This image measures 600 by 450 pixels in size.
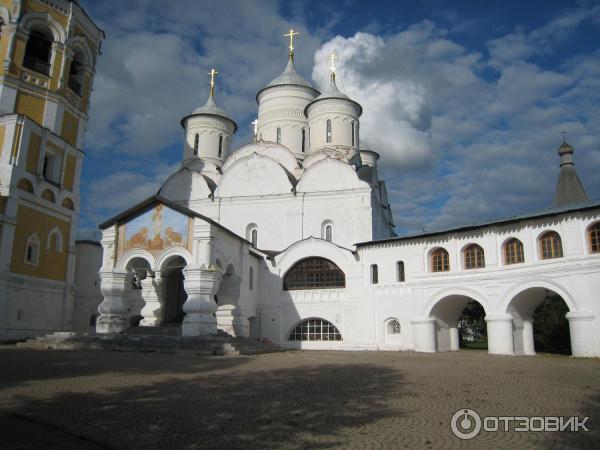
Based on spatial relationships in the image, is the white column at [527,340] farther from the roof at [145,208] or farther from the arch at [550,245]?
the roof at [145,208]

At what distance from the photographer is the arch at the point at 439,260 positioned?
2042 centimetres

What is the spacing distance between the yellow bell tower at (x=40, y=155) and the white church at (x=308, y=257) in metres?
0.49

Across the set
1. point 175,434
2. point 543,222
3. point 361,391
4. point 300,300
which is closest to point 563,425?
point 361,391

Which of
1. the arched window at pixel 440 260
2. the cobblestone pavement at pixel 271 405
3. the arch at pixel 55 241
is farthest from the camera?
the arch at pixel 55 241

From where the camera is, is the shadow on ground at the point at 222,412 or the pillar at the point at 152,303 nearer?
the shadow on ground at the point at 222,412

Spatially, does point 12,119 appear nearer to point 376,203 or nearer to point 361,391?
point 376,203

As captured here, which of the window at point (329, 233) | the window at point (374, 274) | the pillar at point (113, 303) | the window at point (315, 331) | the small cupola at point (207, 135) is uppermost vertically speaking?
the small cupola at point (207, 135)

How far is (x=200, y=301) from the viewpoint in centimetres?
1723

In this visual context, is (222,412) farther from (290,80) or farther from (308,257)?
(290,80)

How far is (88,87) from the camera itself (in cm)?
2573

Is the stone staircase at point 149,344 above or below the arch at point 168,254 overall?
below

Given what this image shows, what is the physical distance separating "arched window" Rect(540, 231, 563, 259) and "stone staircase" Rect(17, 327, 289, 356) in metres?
10.6

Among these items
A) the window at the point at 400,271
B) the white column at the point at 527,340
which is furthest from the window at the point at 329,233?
the white column at the point at 527,340

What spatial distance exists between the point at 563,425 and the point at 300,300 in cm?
1835
